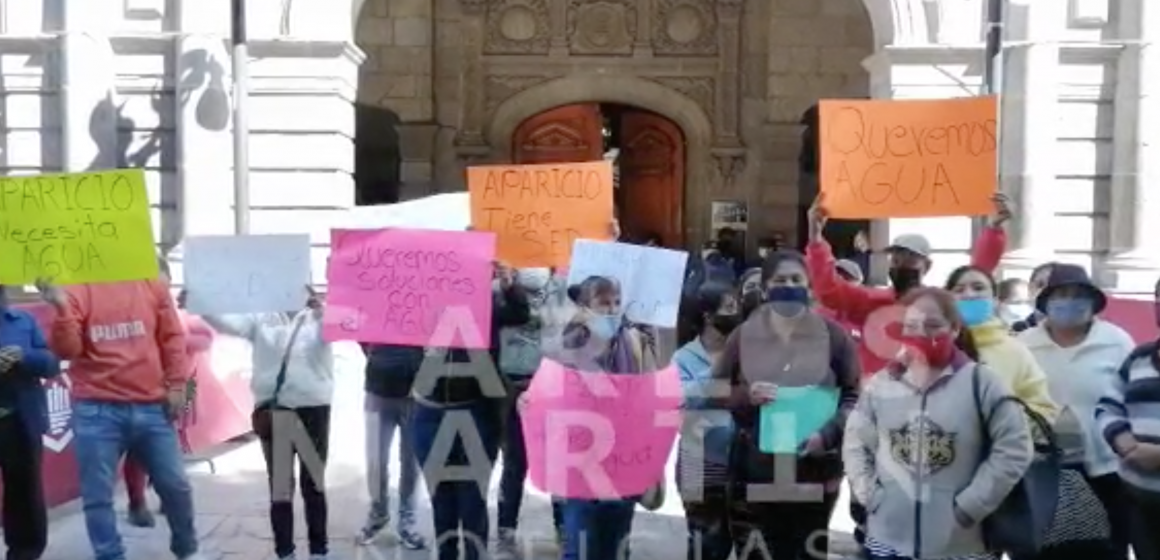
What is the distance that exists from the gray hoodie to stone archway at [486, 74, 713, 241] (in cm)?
1025

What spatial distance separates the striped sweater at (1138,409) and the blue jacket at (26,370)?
4536 mm

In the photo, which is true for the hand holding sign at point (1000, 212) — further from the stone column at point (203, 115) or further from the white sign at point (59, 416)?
the stone column at point (203, 115)

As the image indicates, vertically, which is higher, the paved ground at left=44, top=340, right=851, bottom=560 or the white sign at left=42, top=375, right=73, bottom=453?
the white sign at left=42, top=375, right=73, bottom=453

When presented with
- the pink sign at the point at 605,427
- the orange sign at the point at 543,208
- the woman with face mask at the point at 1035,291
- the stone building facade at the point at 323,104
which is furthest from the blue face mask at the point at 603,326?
the stone building facade at the point at 323,104

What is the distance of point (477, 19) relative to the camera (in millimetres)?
13984

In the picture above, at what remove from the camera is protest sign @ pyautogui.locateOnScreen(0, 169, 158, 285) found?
5227 millimetres

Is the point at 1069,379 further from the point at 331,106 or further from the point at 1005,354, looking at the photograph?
the point at 331,106

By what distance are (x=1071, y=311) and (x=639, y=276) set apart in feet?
5.91

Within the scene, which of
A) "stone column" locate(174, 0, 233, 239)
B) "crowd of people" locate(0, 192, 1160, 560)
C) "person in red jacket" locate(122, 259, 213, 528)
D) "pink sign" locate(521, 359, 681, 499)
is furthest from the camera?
"stone column" locate(174, 0, 233, 239)

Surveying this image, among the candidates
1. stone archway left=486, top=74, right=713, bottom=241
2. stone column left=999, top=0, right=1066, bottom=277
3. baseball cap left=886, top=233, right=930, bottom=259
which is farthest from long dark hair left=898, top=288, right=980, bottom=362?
stone archway left=486, top=74, right=713, bottom=241

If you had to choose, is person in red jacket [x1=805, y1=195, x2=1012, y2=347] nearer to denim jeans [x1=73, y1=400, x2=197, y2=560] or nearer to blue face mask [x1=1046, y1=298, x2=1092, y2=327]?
blue face mask [x1=1046, y1=298, x2=1092, y2=327]

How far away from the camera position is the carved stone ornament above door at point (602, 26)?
45.8 feet

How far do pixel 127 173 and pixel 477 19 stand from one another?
9049mm

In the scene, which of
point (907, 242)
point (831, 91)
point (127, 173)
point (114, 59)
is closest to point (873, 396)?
point (907, 242)
